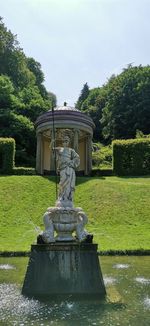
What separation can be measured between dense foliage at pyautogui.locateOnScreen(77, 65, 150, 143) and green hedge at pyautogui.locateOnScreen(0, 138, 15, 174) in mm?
34966

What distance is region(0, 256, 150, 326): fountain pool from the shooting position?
336 inches

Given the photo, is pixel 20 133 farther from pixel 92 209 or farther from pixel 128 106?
pixel 92 209

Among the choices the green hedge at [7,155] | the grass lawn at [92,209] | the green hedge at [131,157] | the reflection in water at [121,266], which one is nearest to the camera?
the reflection in water at [121,266]

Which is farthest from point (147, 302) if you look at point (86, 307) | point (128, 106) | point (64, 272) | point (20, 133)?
point (128, 106)

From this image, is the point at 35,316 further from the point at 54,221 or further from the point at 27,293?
the point at 54,221

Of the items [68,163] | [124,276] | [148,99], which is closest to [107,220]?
[124,276]

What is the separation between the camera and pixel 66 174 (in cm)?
1203

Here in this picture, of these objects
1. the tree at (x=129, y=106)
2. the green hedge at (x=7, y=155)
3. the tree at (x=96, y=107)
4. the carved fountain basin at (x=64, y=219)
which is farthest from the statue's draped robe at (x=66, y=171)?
the tree at (x=96, y=107)

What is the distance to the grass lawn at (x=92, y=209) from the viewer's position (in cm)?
2177

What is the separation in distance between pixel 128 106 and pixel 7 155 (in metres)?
37.1

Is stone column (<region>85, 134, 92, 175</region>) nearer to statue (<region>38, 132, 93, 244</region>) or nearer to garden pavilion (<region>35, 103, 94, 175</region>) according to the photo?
garden pavilion (<region>35, 103, 94, 175</region>)

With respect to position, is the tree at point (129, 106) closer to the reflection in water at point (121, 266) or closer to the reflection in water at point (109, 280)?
the reflection in water at point (121, 266)

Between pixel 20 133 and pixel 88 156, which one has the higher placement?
pixel 20 133

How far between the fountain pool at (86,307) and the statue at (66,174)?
8.67 feet
